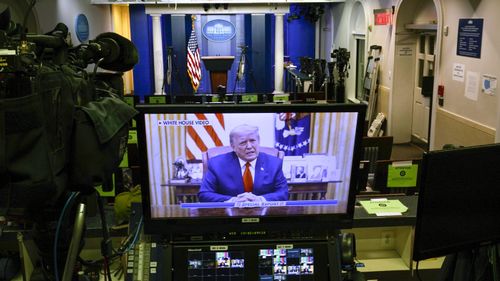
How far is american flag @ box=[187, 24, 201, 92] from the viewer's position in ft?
42.5

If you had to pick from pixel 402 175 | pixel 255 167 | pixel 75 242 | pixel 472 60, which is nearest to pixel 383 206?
pixel 402 175

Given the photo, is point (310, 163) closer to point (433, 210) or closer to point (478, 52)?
point (433, 210)

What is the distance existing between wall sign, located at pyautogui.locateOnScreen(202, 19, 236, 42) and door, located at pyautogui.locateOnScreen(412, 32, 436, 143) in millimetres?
6026

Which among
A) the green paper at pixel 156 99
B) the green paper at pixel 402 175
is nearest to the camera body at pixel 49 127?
the green paper at pixel 402 175

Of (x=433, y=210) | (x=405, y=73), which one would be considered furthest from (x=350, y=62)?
(x=433, y=210)

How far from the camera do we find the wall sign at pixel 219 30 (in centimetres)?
1329

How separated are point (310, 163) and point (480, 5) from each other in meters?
5.23

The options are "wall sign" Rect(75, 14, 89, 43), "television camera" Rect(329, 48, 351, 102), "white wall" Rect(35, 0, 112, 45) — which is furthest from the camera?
"television camera" Rect(329, 48, 351, 102)

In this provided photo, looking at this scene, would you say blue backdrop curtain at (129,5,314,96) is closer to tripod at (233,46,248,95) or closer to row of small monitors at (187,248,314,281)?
tripod at (233,46,248,95)

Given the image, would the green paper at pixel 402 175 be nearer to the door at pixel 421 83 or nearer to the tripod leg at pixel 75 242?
the tripod leg at pixel 75 242

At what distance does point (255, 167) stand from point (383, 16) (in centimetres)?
815

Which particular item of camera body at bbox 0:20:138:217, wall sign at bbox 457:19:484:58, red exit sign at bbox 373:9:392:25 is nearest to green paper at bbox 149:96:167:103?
red exit sign at bbox 373:9:392:25

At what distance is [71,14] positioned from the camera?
895 cm

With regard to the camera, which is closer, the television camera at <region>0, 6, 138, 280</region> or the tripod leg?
the television camera at <region>0, 6, 138, 280</region>
